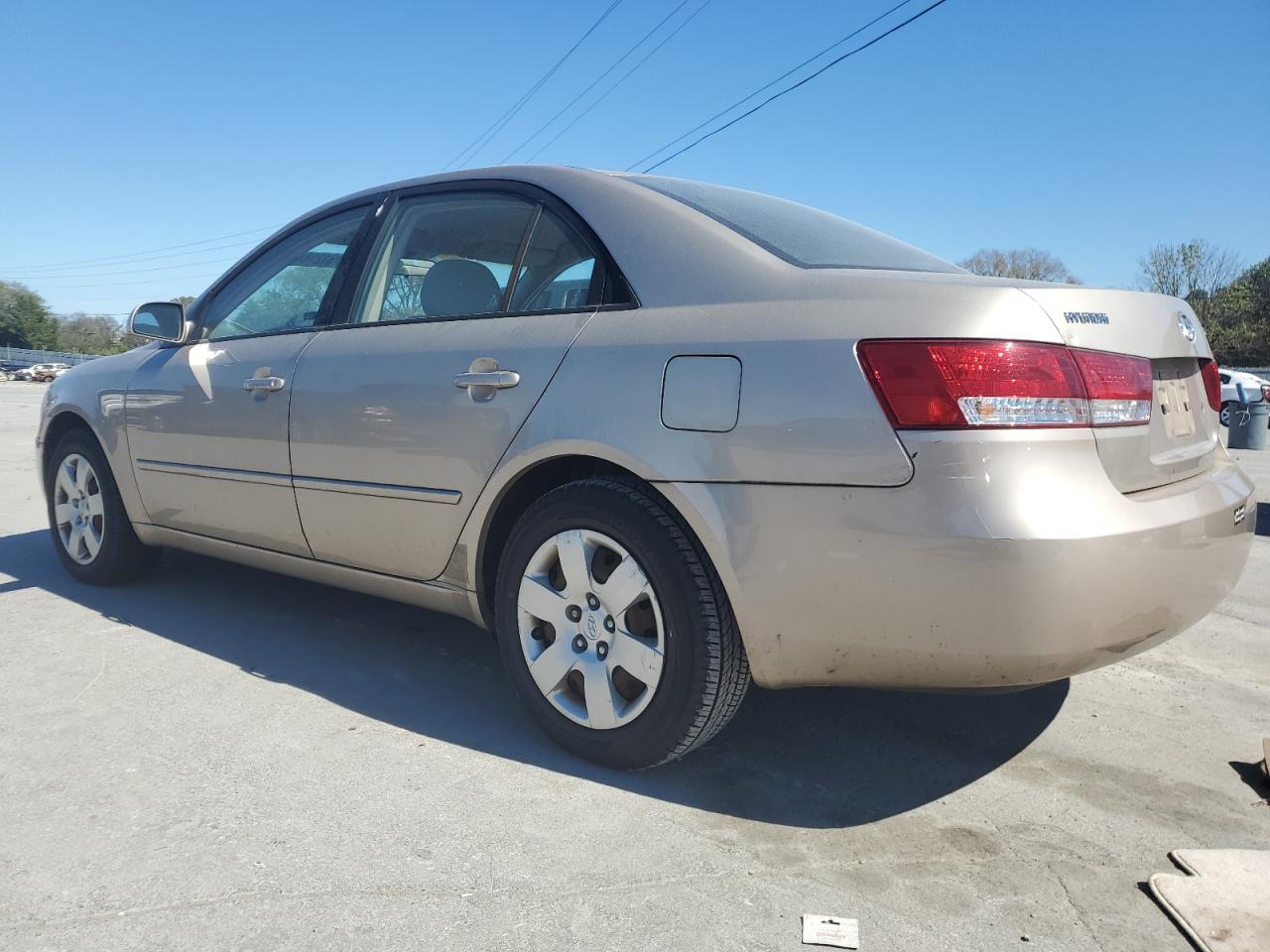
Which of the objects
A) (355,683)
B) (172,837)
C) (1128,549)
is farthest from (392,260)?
(1128,549)

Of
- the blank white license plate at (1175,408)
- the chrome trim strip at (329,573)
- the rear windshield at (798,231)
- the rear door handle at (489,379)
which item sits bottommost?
the chrome trim strip at (329,573)

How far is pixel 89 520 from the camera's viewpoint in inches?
179

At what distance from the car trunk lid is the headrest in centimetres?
160

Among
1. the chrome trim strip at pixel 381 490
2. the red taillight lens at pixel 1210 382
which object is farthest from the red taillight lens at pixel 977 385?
the chrome trim strip at pixel 381 490

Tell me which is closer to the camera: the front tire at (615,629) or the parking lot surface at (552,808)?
the parking lot surface at (552,808)

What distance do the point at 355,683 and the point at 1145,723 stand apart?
2.54 meters

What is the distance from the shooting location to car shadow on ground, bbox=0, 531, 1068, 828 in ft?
8.41

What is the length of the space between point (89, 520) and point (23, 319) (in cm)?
10515

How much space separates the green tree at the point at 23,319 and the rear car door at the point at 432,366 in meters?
106

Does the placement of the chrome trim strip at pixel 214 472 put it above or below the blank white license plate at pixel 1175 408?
below

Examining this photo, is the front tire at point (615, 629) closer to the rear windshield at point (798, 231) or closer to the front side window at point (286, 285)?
the rear windshield at point (798, 231)

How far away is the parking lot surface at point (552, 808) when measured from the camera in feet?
6.49

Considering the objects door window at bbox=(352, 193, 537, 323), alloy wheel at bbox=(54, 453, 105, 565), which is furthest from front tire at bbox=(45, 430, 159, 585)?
door window at bbox=(352, 193, 537, 323)

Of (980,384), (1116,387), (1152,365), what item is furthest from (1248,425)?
(980,384)
